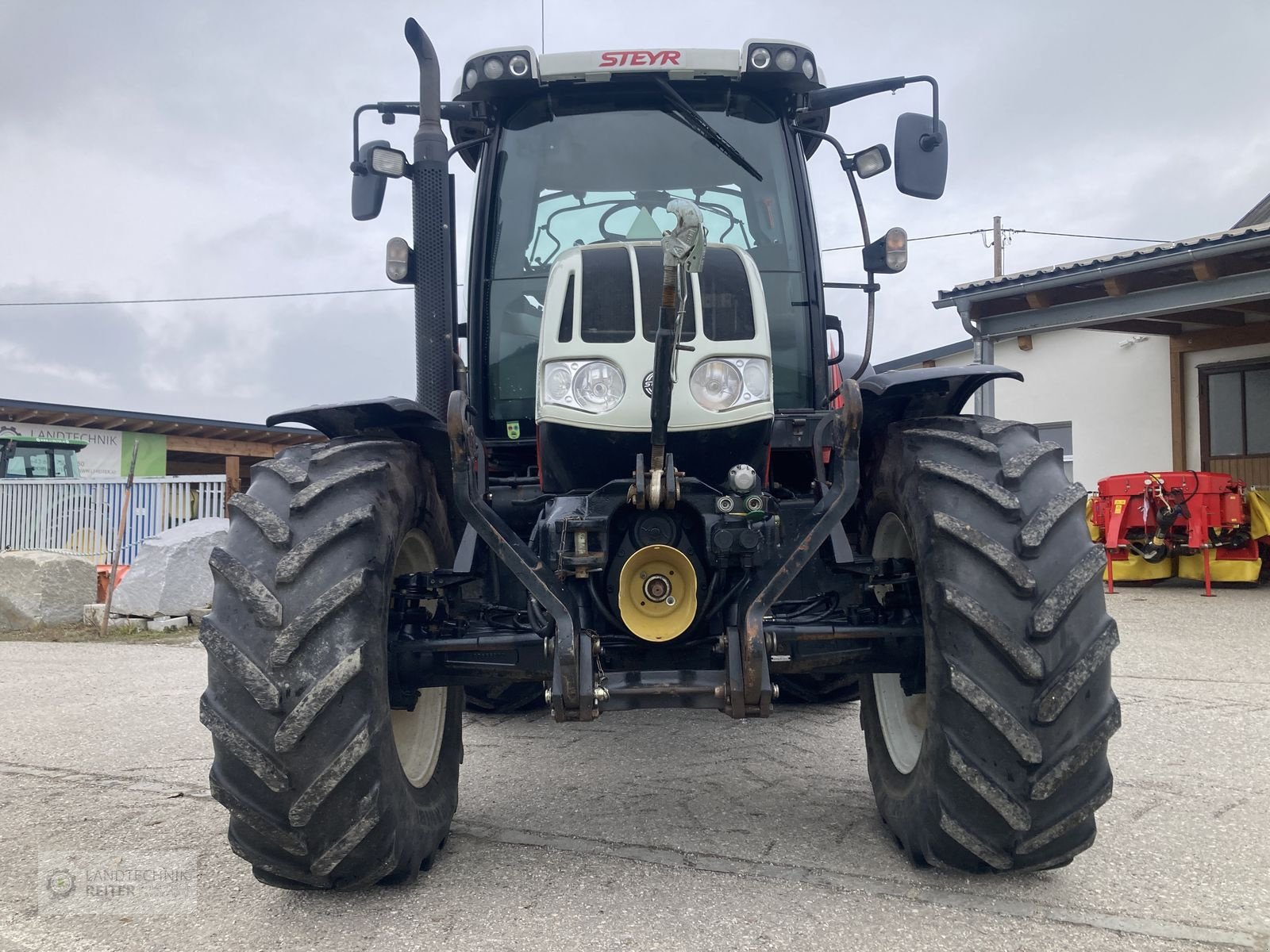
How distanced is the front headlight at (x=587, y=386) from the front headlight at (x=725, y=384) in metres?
0.21

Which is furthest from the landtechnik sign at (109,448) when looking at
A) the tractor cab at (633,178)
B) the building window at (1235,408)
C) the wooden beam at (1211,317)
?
the tractor cab at (633,178)

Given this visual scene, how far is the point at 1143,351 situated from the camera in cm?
1466

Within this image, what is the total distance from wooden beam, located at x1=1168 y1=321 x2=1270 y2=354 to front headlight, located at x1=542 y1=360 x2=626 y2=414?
42.0ft

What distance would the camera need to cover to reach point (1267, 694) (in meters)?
5.81

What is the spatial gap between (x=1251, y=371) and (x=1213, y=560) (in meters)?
3.10

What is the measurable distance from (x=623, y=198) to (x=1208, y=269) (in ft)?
29.9

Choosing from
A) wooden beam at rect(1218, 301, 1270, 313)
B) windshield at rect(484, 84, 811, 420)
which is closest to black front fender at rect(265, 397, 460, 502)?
windshield at rect(484, 84, 811, 420)

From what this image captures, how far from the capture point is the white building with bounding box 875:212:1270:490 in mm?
11008

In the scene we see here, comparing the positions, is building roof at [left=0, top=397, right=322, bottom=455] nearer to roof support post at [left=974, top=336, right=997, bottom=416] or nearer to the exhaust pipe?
roof support post at [left=974, top=336, right=997, bottom=416]

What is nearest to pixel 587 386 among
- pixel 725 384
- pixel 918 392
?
pixel 725 384

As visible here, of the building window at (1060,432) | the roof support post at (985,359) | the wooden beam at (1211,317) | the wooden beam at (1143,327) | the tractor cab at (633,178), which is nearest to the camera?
the tractor cab at (633,178)

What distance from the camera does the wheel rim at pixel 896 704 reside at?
322 centimetres

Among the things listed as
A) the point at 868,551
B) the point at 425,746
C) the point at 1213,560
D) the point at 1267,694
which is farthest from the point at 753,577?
the point at 1213,560

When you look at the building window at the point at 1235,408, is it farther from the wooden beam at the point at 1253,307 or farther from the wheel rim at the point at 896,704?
the wheel rim at the point at 896,704
